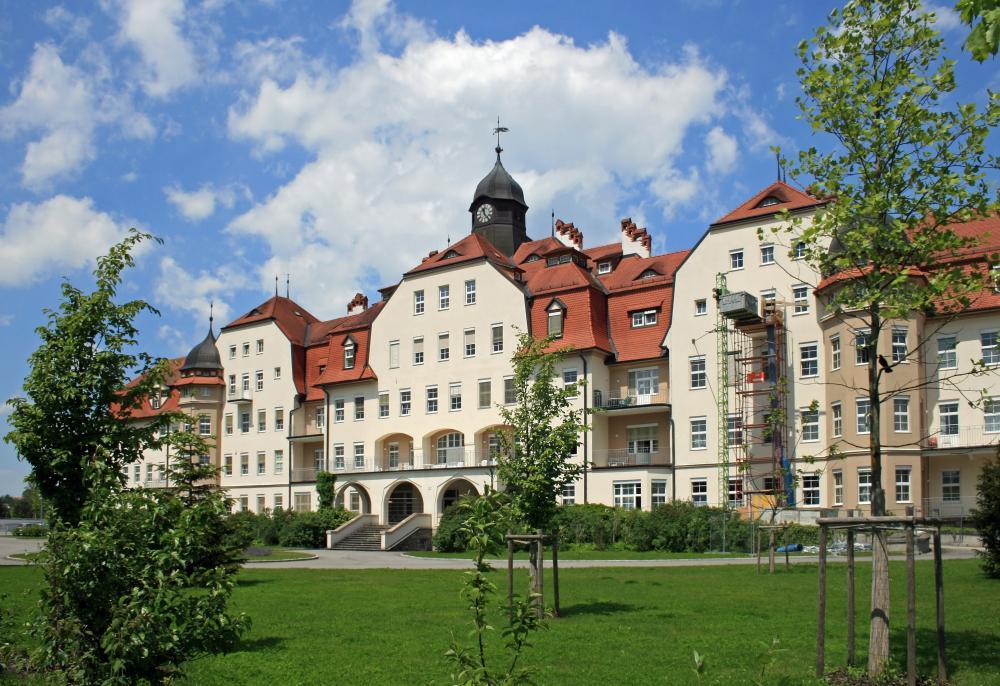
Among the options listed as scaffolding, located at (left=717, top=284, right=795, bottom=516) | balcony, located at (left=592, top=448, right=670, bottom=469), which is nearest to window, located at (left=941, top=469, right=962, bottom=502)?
scaffolding, located at (left=717, top=284, right=795, bottom=516)

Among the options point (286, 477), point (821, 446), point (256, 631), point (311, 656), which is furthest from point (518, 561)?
point (286, 477)

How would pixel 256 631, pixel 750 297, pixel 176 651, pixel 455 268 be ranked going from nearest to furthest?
pixel 176 651 → pixel 256 631 → pixel 750 297 → pixel 455 268

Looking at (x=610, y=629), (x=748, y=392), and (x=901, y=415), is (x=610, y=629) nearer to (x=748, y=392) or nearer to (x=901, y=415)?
(x=901, y=415)

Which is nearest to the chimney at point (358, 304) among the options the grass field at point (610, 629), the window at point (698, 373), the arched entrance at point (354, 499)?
the arched entrance at point (354, 499)

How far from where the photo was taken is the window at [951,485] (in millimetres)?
37594

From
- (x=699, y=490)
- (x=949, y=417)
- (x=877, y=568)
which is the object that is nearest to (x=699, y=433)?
(x=699, y=490)

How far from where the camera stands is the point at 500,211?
206 ft

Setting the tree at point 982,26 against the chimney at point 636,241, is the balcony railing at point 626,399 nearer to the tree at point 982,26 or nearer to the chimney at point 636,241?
the chimney at point 636,241

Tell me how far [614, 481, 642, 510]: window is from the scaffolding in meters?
3.87

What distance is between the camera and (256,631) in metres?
14.7

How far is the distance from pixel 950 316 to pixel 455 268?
40.5 m

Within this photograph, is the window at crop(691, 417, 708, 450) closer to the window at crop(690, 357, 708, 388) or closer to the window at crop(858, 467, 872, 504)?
the window at crop(690, 357, 708, 388)

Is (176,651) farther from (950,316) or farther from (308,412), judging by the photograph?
(308,412)

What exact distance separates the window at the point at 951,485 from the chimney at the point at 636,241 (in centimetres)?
2167
